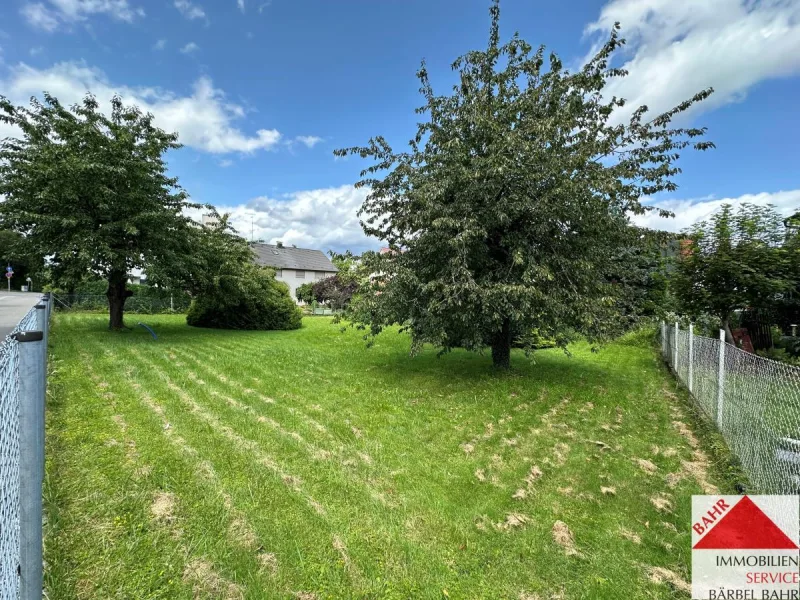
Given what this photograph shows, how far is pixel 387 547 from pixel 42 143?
566 inches

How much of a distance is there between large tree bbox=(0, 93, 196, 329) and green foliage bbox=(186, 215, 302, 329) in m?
1.61

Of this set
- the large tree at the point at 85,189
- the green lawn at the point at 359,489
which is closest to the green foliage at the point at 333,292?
the large tree at the point at 85,189

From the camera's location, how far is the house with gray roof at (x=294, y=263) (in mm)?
37188

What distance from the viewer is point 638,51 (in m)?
7.50

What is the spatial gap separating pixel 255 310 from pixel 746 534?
15986mm

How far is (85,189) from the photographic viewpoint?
10.2 meters

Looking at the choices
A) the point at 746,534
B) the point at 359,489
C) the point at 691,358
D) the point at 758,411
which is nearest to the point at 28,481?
the point at 359,489

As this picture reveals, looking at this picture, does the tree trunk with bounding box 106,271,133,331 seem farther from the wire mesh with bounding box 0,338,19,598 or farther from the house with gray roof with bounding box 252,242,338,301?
the house with gray roof with bounding box 252,242,338,301

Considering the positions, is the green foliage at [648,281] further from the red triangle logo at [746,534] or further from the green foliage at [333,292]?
the green foliage at [333,292]

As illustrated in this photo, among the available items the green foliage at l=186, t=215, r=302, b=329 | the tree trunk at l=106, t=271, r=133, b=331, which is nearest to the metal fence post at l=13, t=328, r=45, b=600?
the green foliage at l=186, t=215, r=302, b=329

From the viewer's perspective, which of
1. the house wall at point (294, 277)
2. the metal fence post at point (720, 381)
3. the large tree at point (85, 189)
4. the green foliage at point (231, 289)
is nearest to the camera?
the metal fence post at point (720, 381)

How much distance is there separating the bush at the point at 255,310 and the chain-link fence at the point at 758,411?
1403 centimetres

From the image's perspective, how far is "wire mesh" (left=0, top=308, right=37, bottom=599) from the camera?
1.59m


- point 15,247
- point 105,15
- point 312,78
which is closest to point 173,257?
point 15,247
